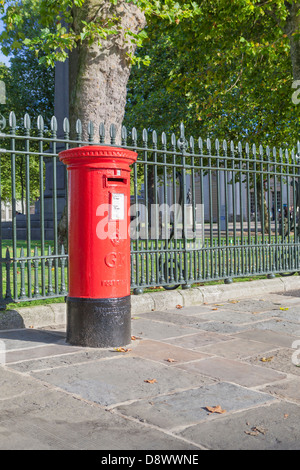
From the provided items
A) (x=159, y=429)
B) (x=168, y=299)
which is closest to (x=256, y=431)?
(x=159, y=429)

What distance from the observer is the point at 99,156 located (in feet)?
17.2

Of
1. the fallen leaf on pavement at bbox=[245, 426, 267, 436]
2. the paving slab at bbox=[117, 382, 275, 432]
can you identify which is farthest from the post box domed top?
the fallen leaf on pavement at bbox=[245, 426, 267, 436]

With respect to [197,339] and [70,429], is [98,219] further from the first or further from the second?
[70,429]

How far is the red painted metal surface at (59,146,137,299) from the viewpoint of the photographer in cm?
530

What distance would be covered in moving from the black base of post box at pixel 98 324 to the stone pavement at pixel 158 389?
11cm

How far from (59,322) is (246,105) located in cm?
1845

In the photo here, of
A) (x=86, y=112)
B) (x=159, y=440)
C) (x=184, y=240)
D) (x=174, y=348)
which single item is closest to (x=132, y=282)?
(x=184, y=240)

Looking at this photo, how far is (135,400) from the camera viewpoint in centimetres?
373

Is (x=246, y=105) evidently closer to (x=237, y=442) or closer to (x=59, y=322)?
(x=59, y=322)

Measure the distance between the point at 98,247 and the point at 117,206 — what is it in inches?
17.3

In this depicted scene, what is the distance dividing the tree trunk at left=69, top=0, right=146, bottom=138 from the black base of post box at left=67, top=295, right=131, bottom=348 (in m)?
4.74

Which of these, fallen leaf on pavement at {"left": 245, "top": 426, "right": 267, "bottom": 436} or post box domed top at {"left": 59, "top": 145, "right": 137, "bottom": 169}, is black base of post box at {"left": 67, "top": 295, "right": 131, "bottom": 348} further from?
fallen leaf on pavement at {"left": 245, "top": 426, "right": 267, "bottom": 436}

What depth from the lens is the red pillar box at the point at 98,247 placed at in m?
5.30
